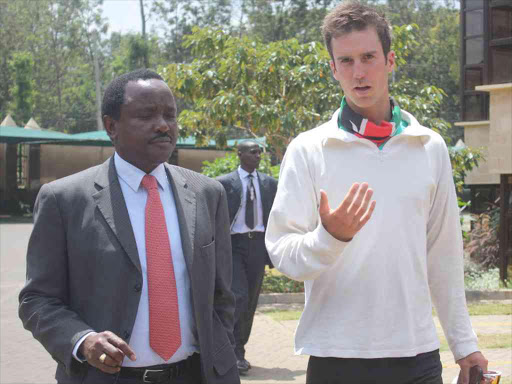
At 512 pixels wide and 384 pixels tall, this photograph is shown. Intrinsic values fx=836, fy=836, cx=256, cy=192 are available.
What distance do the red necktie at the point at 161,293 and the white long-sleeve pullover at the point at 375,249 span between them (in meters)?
0.40

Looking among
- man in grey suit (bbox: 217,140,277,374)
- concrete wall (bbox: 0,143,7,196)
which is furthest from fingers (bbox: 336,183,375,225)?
concrete wall (bbox: 0,143,7,196)

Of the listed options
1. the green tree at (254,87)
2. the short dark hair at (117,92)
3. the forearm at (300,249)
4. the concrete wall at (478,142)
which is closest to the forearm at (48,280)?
the short dark hair at (117,92)

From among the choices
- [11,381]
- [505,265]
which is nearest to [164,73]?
[505,265]

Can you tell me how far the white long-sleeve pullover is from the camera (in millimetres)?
3023

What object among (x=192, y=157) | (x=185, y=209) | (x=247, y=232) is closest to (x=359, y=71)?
(x=185, y=209)

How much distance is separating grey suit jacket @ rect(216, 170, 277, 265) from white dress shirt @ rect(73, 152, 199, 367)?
5252 mm

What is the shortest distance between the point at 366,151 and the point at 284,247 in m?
0.49

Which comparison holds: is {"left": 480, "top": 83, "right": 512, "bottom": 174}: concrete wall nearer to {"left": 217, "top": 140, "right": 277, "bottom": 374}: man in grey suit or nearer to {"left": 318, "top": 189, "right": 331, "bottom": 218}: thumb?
{"left": 217, "top": 140, "right": 277, "bottom": 374}: man in grey suit

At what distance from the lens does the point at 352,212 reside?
2729mm

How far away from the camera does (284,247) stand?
3027 mm

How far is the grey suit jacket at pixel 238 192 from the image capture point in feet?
28.3

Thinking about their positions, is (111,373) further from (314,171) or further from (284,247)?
(314,171)

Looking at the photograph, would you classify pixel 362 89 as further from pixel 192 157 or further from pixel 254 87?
pixel 192 157

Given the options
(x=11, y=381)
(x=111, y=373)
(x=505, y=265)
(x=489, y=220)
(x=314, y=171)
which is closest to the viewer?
(x=111, y=373)
